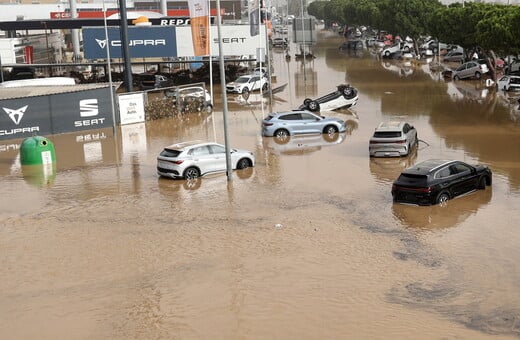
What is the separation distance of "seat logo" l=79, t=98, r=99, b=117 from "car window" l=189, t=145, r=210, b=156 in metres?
13.5

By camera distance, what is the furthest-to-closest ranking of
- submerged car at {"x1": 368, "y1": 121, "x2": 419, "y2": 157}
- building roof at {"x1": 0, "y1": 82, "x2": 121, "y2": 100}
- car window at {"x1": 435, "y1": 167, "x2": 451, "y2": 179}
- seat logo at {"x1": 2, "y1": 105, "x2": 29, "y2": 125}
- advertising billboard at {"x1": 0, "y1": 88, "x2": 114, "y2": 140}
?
building roof at {"x1": 0, "y1": 82, "x2": 121, "y2": 100} → advertising billboard at {"x1": 0, "y1": 88, "x2": 114, "y2": 140} → seat logo at {"x1": 2, "y1": 105, "x2": 29, "y2": 125} → submerged car at {"x1": 368, "y1": 121, "x2": 419, "y2": 157} → car window at {"x1": 435, "y1": 167, "x2": 451, "y2": 179}

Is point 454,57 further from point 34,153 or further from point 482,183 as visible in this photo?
point 34,153

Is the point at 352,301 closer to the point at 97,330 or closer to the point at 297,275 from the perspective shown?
the point at 297,275

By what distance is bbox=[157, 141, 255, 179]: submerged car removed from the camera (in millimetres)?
26047

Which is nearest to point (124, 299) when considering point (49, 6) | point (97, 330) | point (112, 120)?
point (97, 330)

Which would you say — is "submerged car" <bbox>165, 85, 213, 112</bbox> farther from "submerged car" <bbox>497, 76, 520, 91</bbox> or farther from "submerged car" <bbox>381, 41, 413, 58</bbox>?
"submerged car" <bbox>381, 41, 413, 58</bbox>

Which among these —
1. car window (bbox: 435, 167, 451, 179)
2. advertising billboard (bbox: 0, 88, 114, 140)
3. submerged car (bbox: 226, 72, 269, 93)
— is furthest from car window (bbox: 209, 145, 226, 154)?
submerged car (bbox: 226, 72, 269, 93)

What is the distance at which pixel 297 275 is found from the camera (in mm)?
16406

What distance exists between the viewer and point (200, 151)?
26.6 m

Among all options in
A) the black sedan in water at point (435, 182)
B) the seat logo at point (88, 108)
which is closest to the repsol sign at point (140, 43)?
the seat logo at point (88, 108)

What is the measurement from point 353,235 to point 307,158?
34.9ft

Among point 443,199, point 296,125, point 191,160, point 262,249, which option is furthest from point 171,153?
point 443,199

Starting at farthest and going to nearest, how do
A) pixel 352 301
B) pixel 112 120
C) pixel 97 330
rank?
pixel 112 120 < pixel 352 301 < pixel 97 330

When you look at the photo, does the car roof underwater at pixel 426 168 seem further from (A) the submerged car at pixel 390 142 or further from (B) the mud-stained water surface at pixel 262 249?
(A) the submerged car at pixel 390 142
